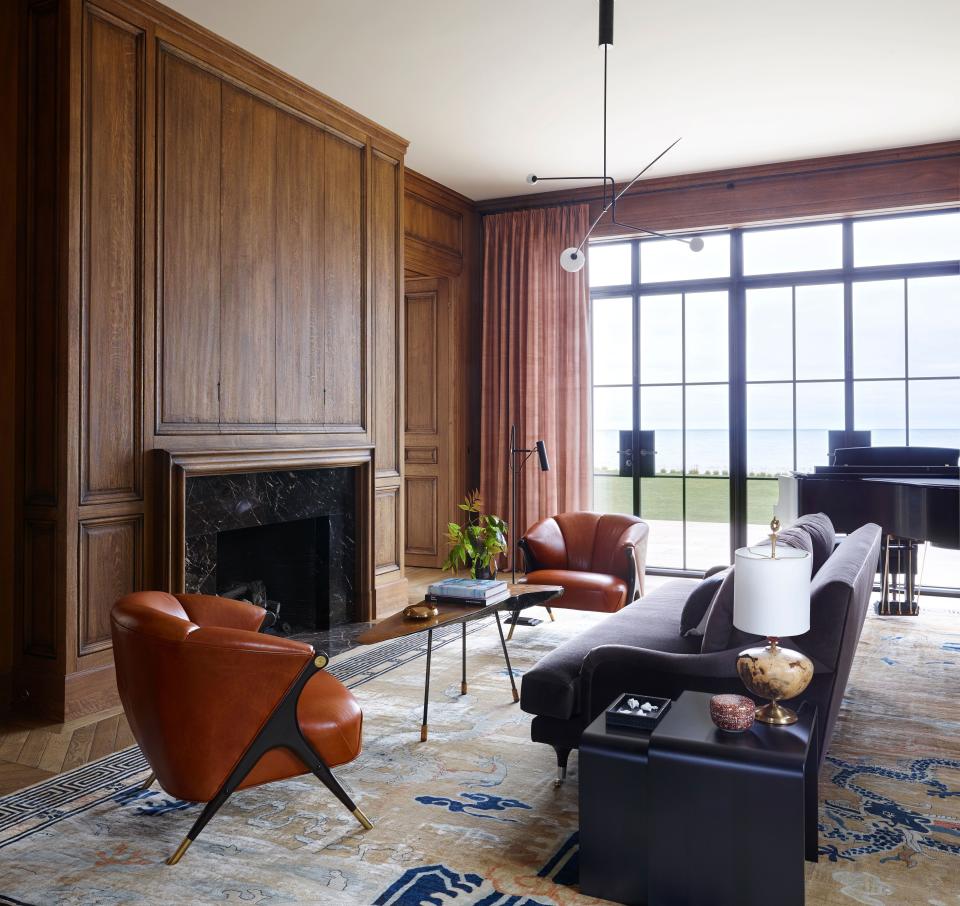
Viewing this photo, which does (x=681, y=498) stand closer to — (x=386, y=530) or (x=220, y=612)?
(x=386, y=530)

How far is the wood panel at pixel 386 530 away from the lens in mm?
5816

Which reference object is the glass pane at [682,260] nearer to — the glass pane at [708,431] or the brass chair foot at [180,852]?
the glass pane at [708,431]

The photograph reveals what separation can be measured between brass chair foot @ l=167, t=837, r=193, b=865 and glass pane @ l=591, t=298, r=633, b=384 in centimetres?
573

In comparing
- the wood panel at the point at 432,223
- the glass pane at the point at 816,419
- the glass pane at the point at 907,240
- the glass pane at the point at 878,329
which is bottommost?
the glass pane at the point at 816,419

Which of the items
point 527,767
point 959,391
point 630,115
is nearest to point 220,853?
point 527,767

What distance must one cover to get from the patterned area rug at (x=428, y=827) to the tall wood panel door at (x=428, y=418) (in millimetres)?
3947

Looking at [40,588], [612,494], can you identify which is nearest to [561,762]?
[40,588]

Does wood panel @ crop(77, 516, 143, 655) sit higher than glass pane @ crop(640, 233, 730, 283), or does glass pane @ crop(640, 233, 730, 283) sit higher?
glass pane @ crop(640, 233, 730, 283)

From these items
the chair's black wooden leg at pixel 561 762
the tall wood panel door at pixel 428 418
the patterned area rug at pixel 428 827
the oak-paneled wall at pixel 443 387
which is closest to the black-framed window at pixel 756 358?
the oak-paneled wall at pixel 443 387

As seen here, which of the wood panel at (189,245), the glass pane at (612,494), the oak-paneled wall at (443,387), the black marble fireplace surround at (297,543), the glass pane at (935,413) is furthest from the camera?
the oak-paneled wall at (443,387)

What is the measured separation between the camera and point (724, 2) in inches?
161

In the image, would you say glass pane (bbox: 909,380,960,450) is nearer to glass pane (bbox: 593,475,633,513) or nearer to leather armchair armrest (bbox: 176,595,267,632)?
glass pane (bbox: 593,475,633,513)

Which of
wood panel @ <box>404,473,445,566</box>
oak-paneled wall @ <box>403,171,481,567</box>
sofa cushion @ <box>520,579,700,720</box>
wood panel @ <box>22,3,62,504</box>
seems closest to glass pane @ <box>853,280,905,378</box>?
sofa cushion @ <box>520,579,700,720</box>

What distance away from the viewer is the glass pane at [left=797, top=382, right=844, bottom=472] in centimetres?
670
